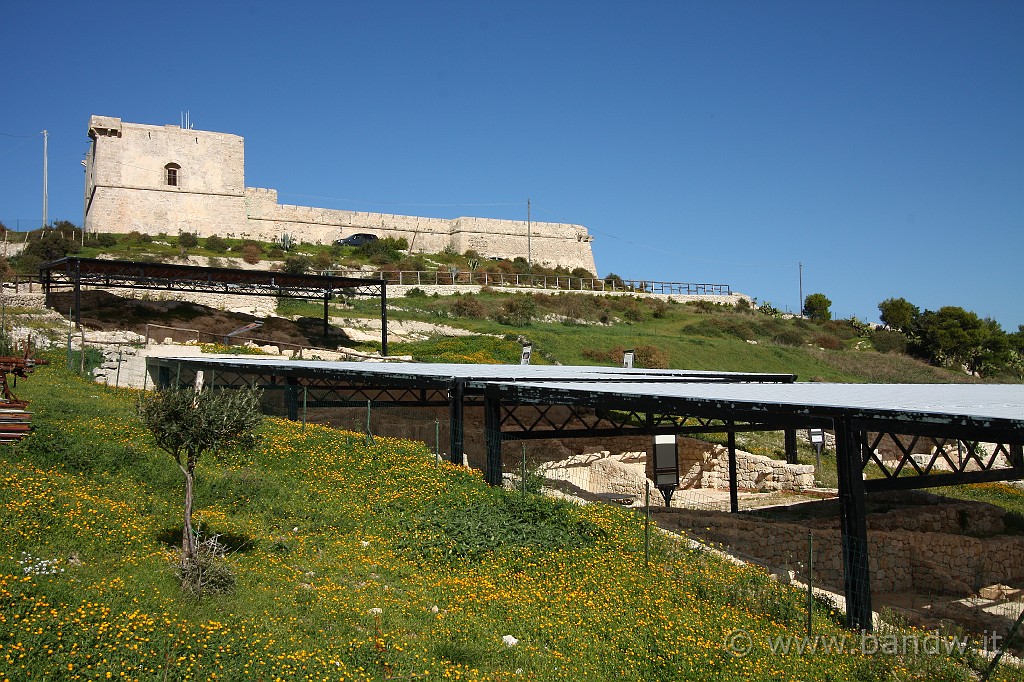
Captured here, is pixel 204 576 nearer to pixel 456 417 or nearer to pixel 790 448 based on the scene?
pixel 456 417

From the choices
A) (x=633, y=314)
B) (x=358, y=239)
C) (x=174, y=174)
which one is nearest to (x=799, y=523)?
(x=633, y=314)

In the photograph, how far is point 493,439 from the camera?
52.3 feet

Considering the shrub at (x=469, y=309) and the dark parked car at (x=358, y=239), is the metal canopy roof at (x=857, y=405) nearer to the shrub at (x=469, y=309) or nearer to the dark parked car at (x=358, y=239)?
the shrub at (x=469, y=309)

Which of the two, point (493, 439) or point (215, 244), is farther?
point (215, 244)

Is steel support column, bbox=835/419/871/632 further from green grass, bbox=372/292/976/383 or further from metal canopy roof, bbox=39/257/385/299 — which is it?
metal canopy roof, bbox=39/257/385/299

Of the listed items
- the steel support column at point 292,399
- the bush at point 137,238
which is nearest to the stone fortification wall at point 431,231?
the bush at point 137,238

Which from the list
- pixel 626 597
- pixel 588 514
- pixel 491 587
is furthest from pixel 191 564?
pixel 588 514

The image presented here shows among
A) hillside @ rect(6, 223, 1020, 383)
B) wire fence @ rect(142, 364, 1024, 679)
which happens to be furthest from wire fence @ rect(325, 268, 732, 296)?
wire fence @ rect(142, 364, 1024, 679)

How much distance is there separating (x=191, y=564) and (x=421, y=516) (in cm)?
436

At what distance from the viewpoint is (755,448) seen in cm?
2820

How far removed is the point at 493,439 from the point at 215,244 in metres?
50.1

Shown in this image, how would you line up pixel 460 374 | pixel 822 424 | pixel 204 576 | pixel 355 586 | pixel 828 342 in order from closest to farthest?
pixel 204 576
pixel 355 586
pixel 822 424
pixel 460 374
pixel 828 342

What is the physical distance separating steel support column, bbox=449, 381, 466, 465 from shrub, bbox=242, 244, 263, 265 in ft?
137

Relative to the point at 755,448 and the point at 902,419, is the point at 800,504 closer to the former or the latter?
the point at 755,448
